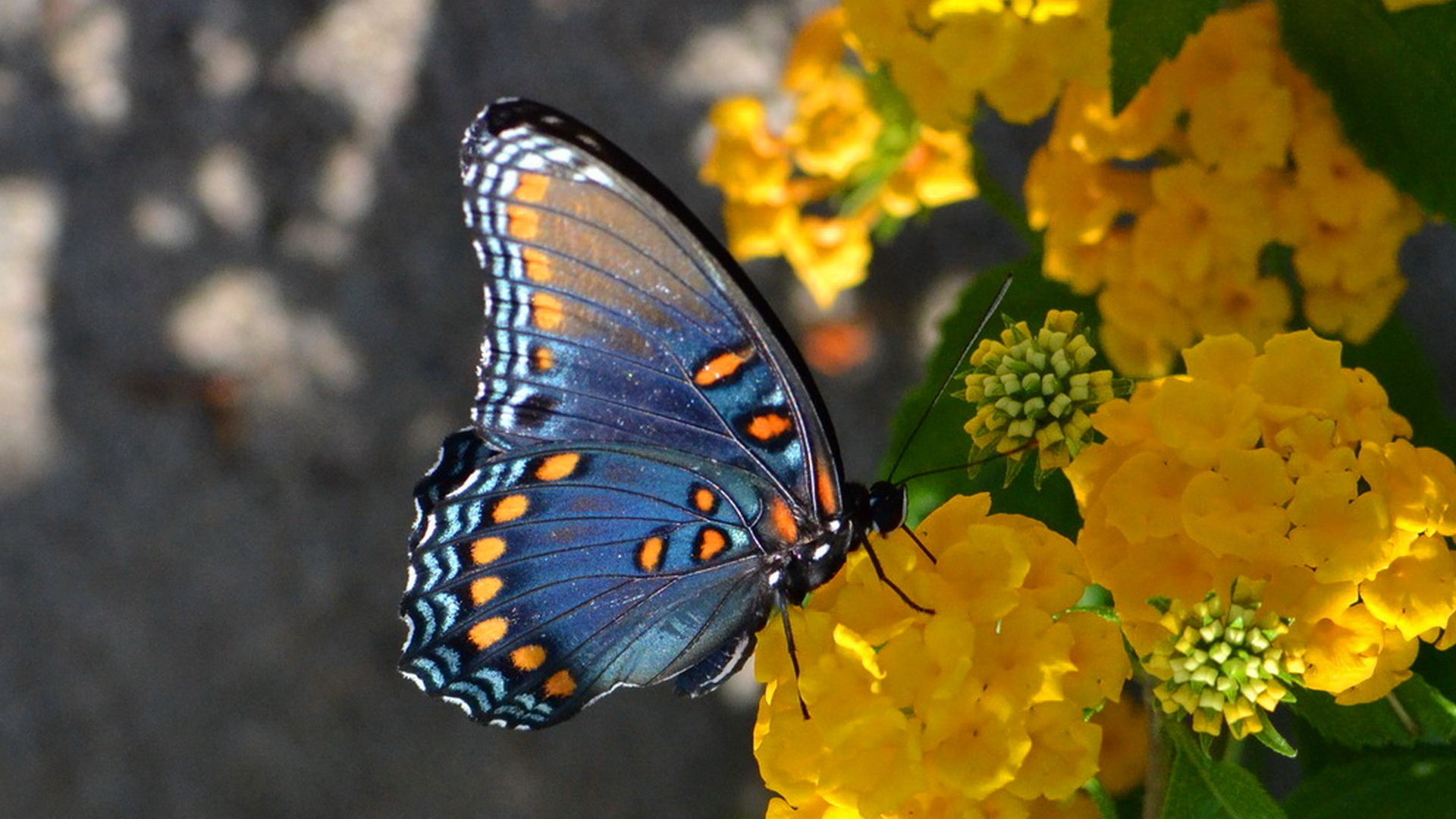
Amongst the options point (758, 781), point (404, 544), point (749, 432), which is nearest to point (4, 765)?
point (404, 544)

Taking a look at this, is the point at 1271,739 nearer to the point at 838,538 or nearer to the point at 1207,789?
the point at 1207,789

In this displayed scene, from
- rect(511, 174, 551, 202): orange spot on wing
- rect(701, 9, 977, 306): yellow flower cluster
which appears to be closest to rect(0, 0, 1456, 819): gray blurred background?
rect(701, 9, 977, 306): yellow flower cluster

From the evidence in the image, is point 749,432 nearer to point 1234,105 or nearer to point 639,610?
point 639,610

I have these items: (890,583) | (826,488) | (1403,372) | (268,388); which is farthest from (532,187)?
(268,388)

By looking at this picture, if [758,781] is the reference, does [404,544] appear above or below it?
above

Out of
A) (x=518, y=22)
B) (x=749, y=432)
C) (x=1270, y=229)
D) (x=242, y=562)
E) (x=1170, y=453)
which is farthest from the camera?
(x=242, y=562)

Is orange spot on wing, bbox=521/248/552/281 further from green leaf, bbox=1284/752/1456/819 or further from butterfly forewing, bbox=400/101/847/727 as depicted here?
green leaf, bbox=1284/752/1456/819

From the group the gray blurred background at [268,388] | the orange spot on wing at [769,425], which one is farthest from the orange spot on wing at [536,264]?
the gray blurred background at [268,388]
